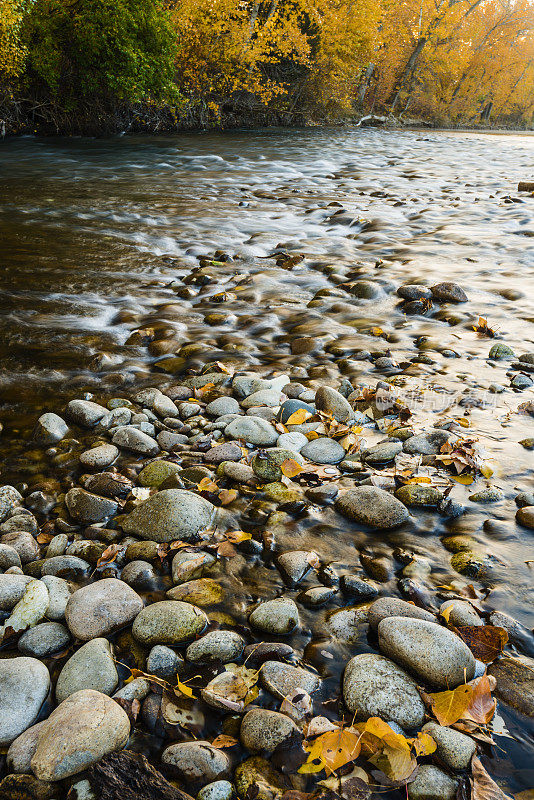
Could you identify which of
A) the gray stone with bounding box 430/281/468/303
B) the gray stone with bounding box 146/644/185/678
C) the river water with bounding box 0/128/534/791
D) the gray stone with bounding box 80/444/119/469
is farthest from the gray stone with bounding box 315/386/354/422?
the gray stone with bounding box 430/281/468/303

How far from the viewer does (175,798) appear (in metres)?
1.18

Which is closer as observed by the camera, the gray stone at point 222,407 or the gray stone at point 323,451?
the gray stone at point 323,451

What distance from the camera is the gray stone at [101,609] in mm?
1635

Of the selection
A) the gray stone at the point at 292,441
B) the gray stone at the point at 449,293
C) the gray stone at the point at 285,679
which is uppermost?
the gray stone at the point at 449,293

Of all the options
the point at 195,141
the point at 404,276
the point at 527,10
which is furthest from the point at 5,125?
the point at 527,10

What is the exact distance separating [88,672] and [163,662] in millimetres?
215

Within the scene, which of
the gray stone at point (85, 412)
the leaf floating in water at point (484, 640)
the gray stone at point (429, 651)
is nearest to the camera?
the gray stone at point (429, 651)

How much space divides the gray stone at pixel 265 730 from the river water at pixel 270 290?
534 mm

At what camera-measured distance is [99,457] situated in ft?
8.21

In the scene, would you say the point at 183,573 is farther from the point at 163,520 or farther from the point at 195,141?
the point at 195,141

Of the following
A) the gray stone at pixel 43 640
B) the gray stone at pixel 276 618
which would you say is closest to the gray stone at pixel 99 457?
the gray stone at pixel 43 640

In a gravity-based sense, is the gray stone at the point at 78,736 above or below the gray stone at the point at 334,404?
below

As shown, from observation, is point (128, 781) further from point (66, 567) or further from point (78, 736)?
point (66, 567)

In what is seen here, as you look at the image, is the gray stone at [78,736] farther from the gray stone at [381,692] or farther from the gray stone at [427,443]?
the gray stone at [427,443]
